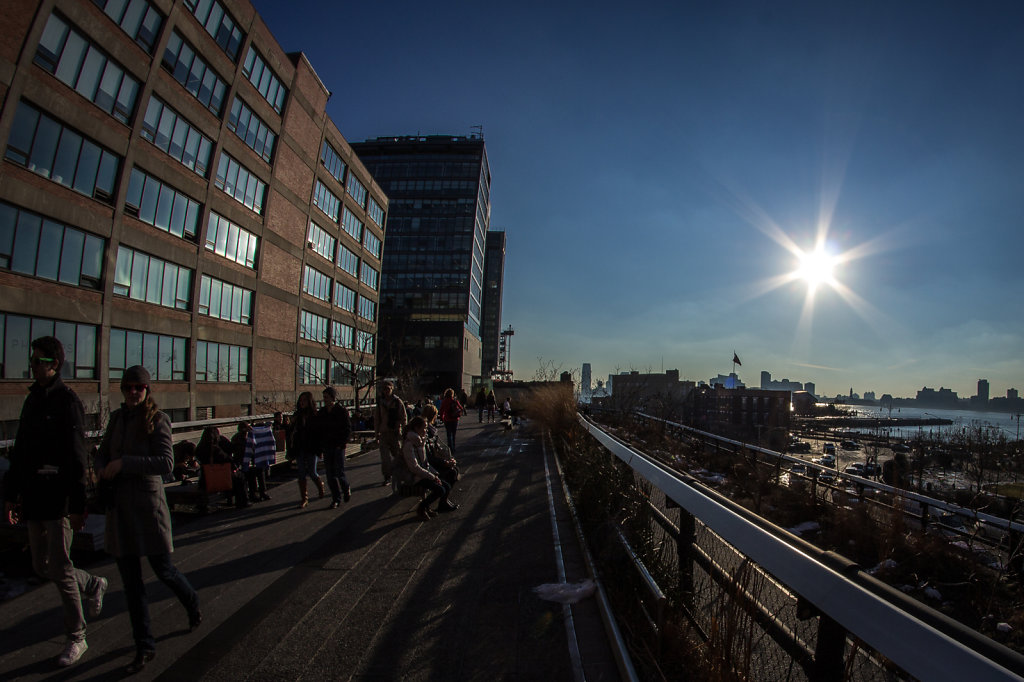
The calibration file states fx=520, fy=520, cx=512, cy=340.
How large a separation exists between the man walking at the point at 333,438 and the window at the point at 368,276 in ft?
127

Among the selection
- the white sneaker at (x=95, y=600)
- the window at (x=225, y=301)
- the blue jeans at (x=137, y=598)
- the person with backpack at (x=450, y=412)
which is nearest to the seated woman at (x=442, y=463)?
the person with backpack at (x=450, y=412)

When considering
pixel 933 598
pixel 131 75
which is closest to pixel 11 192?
pixel 131 75

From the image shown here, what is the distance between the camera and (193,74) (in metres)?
23.1

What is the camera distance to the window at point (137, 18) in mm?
18578

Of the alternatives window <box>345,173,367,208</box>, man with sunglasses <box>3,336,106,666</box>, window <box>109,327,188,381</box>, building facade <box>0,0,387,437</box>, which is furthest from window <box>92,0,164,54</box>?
man with sunglasses <box>3,336,106,666</box>

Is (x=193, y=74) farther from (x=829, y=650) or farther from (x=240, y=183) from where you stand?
(x=829, y=650)

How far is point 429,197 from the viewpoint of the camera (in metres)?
85.9

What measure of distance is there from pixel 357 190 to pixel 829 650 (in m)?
46.3

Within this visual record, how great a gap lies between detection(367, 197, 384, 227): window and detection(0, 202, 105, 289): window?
29.0m

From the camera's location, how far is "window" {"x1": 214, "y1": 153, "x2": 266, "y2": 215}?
2558 centimetres

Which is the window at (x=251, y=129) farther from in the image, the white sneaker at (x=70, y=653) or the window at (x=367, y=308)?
the white sneaker at (x=70, y=653)

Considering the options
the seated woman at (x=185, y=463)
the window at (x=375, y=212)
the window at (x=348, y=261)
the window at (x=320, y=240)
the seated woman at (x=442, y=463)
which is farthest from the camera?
the window at (x=375, y=212)

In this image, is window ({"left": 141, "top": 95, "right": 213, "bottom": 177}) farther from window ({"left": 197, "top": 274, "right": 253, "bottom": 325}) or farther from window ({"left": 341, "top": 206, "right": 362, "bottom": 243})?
window ({"left": 341, "top": 206, "right": 362, "bottom": 243})

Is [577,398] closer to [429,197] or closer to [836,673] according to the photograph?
[836,673]
